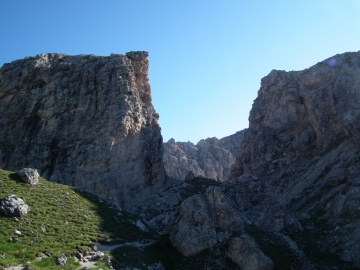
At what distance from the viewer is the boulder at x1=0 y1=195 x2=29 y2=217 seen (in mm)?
28984

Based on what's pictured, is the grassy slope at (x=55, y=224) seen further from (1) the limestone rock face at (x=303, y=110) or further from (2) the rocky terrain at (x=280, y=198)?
(1) the limestone rock face at (x=303, y=110)

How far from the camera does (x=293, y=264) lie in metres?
32.1

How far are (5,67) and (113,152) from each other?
3071 centimetres

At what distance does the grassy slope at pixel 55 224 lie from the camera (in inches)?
982

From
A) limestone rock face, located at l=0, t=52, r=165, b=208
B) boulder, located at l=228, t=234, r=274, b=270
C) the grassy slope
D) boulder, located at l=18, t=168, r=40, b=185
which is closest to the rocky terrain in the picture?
boulder, located at l=228, t=234, r=274, b=270

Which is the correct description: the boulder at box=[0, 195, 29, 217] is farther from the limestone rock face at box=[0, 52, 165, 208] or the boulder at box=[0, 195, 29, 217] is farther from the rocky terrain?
the limestone rock face at box=[0, 52, 165, 208]

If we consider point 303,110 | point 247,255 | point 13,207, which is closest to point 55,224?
point 13,207

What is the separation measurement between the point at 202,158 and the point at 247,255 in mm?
121352

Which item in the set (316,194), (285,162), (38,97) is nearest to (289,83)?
(285,162)

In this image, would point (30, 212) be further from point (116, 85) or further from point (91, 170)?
point (116, 85)

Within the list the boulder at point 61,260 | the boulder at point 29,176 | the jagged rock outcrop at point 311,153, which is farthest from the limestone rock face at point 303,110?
the boulder at point 61,260

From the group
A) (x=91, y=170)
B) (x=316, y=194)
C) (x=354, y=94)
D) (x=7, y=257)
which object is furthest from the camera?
(x=354, y=94)

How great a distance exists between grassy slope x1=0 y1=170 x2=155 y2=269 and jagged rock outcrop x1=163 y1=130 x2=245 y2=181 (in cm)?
9595

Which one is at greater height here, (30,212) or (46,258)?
(30,212)
